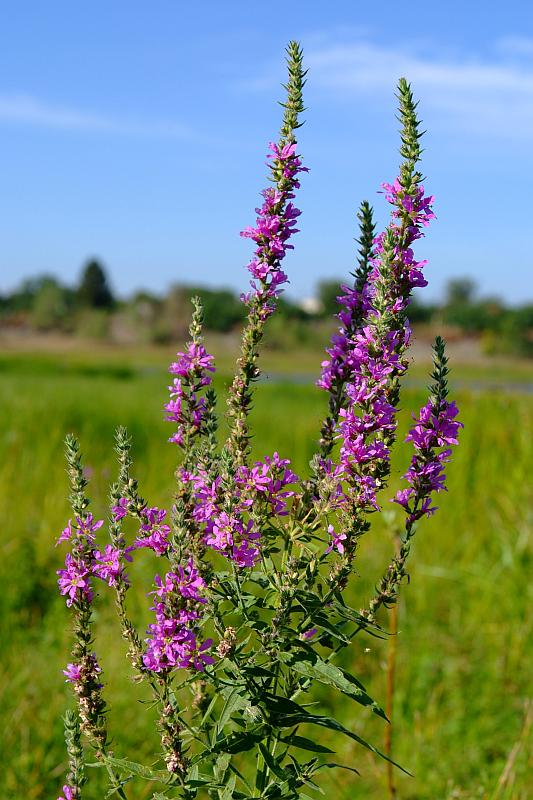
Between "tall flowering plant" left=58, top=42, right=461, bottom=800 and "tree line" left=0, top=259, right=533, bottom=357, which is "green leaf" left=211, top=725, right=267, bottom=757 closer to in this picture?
"tall flowering plant" left=58, top=42, right=461, bottom=800

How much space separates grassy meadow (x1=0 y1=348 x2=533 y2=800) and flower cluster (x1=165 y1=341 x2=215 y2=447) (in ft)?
4.18

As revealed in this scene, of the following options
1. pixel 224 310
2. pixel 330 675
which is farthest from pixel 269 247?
pixel 224 310

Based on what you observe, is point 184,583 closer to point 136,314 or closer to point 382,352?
point 382,352

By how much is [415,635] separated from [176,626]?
17.8 ft

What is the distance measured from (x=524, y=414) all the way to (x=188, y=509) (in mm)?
9547

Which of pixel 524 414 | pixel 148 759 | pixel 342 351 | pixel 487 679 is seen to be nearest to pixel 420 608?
pixel 487 679

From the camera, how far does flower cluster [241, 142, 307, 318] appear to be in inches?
74.9

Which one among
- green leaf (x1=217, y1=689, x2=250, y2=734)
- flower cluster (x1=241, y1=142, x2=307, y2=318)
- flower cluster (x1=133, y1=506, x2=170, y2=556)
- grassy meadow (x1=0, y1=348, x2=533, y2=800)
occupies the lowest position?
grassy meadow (x1=0, y1=348, x2=533, y2=800)

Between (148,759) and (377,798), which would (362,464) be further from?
(377,798)

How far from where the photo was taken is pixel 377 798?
202 inches

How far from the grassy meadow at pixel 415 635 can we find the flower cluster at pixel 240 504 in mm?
1255

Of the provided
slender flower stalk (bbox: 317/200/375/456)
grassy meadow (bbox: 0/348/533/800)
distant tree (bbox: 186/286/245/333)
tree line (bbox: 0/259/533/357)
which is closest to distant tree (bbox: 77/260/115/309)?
tree line (bbox: 0/259/533/357)

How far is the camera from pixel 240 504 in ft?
6.21

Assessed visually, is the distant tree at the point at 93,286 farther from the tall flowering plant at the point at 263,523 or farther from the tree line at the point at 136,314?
the tall flowering plant at the point at 263,523
